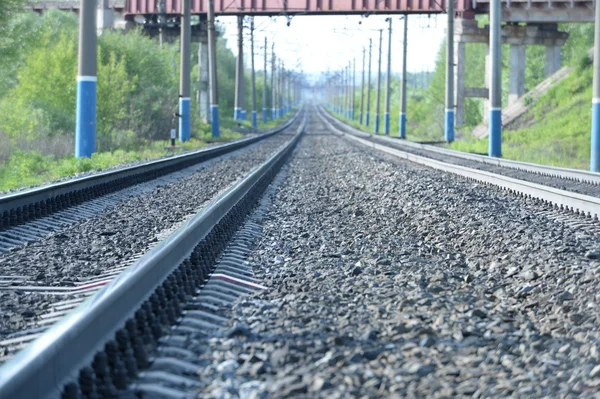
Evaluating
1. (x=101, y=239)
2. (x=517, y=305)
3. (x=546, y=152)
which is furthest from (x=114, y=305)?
(x=546, y=152)

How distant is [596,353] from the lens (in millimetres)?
4539

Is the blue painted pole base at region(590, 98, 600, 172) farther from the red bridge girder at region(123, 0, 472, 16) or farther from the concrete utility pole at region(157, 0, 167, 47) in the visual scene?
the concrete utility pole at region(157, 0, 167, 47)

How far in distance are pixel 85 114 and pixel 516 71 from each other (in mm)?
31566

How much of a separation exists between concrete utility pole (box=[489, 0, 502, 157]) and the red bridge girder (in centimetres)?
1893

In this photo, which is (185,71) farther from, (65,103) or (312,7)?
(312,7)

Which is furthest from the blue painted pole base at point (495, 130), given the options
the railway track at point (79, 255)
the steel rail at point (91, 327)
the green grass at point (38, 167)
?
the steel rail at point (91, 327)

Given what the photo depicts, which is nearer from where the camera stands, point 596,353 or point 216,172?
point 596,353

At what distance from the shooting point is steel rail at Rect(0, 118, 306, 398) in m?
3.42

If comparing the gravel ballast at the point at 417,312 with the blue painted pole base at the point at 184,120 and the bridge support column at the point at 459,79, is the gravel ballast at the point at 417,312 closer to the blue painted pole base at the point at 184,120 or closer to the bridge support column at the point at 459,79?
the blue painted pole base at the point at 184,120

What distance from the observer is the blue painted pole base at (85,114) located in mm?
21312

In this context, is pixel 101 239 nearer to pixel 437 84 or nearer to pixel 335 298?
pixel 335 298

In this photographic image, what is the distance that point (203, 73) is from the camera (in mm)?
53938

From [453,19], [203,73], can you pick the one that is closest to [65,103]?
[453,19]

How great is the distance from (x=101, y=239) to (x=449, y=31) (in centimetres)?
3527
